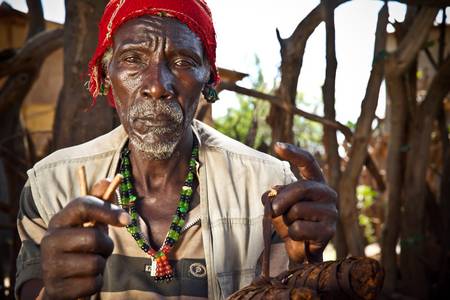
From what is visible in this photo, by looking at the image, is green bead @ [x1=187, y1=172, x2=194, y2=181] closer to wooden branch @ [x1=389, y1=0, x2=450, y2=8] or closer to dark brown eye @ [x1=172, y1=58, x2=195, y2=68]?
dark brown eye @ [x1=172, y1=58, x2=195, y2=68]

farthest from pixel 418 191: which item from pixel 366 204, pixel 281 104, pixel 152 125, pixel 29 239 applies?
pixel 366 204

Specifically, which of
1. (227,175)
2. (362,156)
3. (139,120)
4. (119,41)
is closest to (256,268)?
(227,175)

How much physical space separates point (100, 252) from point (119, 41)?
1.16 m

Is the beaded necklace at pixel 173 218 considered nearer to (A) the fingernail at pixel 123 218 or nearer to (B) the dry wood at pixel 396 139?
(A) the fingernail at pixel 123 218

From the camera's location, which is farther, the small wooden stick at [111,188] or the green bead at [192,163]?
the green bead at [192,163]

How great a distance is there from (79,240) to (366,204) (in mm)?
6742

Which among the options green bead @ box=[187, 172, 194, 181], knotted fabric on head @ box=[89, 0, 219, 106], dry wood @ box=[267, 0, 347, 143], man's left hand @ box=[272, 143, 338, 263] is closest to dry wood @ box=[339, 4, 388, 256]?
dry wood @ box=[267, 0, 347, 143]

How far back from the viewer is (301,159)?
1.72 m

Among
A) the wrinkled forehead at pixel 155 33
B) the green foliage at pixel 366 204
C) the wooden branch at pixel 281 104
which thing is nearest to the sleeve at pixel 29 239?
the wrinkled forehead at pixel 155 33

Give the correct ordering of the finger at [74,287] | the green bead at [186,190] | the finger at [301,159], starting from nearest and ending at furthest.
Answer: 1. the finger at [74,287]
2. the finger at [301,159]
3. the green bead at [186,190]

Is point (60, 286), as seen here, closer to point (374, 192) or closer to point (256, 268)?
point (256, 268)

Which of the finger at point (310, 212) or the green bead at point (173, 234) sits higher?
the finger at point (310, 212)

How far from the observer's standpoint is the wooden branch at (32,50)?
15.4ft

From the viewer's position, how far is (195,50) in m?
2.48
